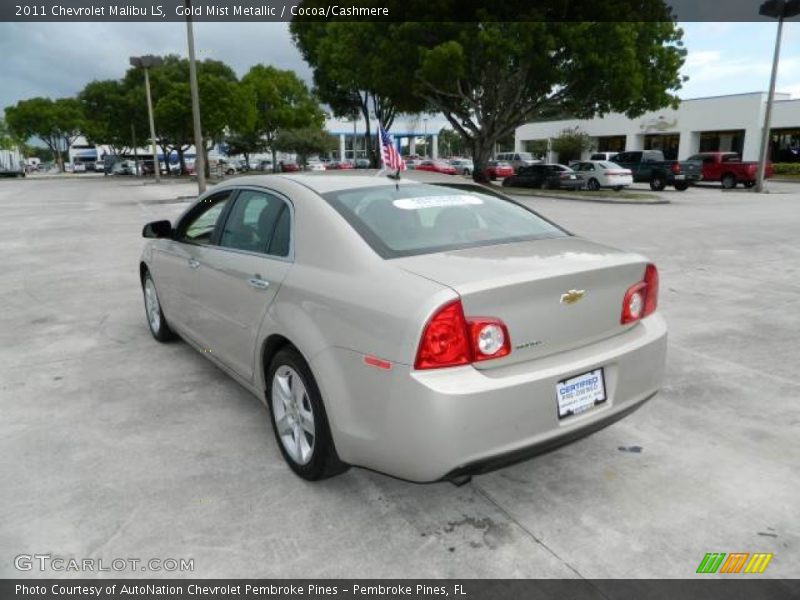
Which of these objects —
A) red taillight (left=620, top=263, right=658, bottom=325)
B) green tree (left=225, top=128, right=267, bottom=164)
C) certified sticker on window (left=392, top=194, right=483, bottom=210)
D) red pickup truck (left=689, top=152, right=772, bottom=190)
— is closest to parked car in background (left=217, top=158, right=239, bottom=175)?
green tree (left=225, top=128, right=267, bottom=164)

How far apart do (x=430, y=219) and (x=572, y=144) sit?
171 ft

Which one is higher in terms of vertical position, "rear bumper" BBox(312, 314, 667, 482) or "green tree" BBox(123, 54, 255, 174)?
"green tree" BBox(123, 54, 255, 174)

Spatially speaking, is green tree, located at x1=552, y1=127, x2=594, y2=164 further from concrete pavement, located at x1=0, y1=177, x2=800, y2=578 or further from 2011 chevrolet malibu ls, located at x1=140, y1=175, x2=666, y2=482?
2011 chevrolet malibu ls, located at x1=140, y1=175, x2=666, y2=482

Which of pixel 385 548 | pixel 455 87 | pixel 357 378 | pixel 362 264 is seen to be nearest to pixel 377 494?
pixel 385 548

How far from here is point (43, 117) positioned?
78.2 meters

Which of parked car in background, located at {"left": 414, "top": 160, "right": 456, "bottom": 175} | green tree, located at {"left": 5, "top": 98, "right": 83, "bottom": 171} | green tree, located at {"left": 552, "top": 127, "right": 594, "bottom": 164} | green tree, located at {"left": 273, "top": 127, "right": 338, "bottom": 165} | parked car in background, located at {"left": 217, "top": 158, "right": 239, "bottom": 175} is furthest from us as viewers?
green tree, located at {"left": 5, "top": 98, "right": 83, "bottom": 171}

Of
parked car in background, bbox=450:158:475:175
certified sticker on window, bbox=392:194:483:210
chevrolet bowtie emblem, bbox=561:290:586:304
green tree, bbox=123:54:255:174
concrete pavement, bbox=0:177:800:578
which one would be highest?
green tree, bbox=123:54:255:174

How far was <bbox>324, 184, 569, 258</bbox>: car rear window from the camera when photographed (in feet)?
10.2

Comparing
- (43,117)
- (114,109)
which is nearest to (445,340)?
(114,109)

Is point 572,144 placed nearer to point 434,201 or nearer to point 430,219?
point 434,201

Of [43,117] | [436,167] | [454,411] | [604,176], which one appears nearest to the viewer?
[454,411]

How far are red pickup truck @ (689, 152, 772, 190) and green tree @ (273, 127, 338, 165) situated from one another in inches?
1430
